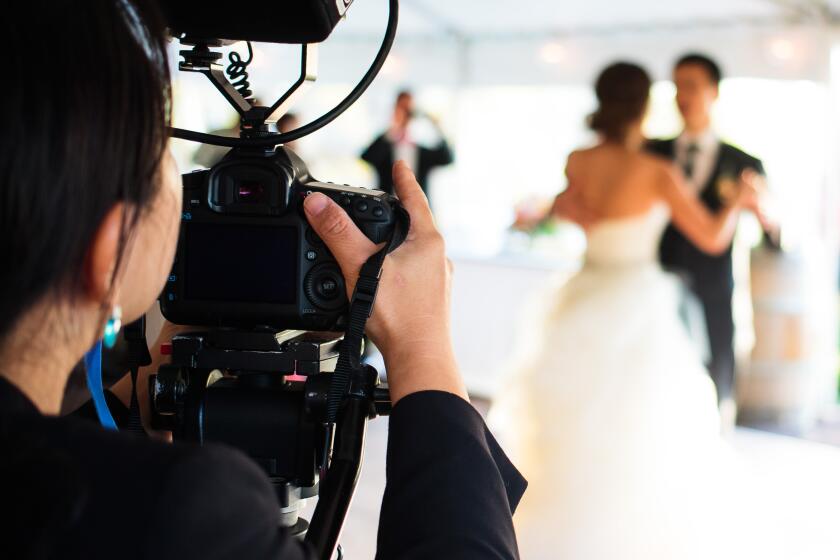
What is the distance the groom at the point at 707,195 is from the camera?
364 centimetres

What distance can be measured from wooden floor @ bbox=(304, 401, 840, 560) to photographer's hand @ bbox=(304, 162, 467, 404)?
77.9 inches

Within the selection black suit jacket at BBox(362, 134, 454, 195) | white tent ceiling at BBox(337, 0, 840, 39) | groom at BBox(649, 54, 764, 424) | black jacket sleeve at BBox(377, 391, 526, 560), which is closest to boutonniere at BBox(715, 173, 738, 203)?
groom at BBox(649, 54, 764, 424)

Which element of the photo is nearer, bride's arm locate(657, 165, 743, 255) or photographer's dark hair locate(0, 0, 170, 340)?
photographer's dark hair locate(0, 0, 170, 340)

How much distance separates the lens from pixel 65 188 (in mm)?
435

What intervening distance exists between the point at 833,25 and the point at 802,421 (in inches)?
67.3

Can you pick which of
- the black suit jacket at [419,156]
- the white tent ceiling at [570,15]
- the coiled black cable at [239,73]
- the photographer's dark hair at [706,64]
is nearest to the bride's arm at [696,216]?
the photographer's dark hair at [706,64]

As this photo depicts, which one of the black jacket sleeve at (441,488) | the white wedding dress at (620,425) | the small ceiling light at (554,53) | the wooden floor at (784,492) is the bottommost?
the wooden floor at (784,492)

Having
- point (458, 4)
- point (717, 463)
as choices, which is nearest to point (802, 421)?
point (717, 463)

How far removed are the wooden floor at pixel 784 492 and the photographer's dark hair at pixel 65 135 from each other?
2211 millimetres

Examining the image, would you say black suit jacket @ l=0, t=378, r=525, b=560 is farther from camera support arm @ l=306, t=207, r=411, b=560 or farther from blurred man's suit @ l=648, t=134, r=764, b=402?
blurred man's suit @ l=648, t=134, r=764, b=402

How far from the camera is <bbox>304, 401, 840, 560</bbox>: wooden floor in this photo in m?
2.76

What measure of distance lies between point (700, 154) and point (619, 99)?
403 millimetres

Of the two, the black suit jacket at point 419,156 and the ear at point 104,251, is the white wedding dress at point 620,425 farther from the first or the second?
the ear at point 104,251

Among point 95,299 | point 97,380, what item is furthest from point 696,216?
point 95,299
